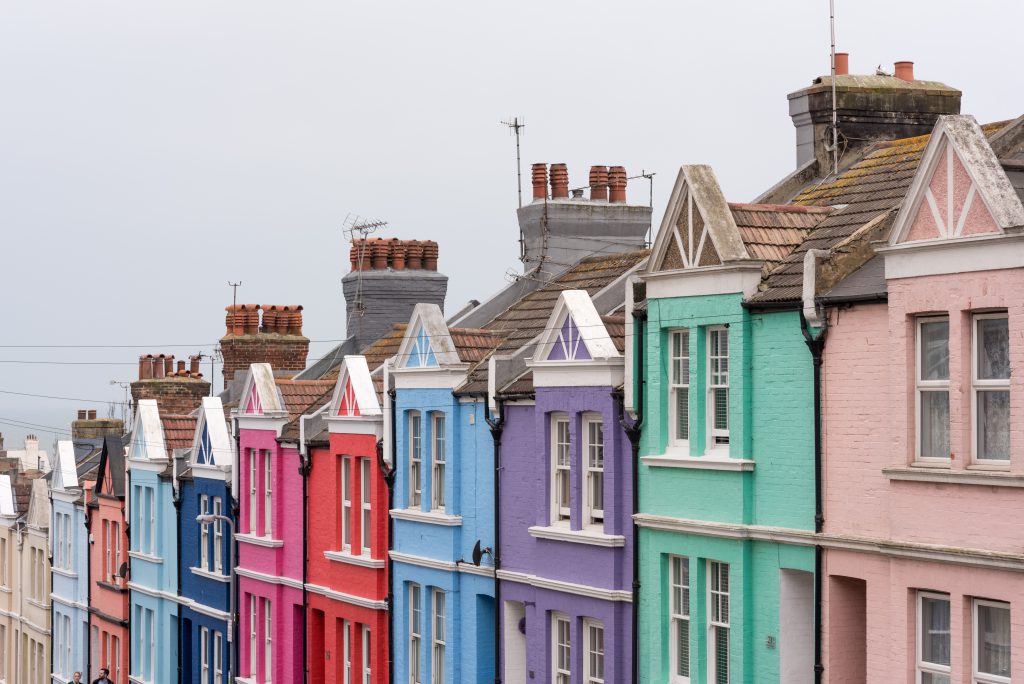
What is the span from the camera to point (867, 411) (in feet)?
66.5

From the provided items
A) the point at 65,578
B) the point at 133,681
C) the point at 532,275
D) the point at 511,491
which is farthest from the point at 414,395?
the point at 65,578

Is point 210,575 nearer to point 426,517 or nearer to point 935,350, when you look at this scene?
point 426,517

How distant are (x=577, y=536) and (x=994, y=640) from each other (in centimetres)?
823

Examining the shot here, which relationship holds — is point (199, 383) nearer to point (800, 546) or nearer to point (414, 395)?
point (414, 395)

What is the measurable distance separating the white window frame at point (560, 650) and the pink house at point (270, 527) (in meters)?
10.4

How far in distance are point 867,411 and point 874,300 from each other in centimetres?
133

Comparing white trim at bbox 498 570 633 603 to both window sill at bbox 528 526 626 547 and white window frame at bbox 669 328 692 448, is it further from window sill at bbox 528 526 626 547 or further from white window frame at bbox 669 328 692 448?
white window frame at bbox 669 328 692 448

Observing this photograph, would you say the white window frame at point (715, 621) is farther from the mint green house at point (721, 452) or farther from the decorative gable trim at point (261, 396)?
the decorative gable trim at point (261, 396)

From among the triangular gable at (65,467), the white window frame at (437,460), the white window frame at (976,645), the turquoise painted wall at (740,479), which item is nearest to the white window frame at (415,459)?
the white window frame at (437,460)

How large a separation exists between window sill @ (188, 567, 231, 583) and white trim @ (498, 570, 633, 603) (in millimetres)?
13594

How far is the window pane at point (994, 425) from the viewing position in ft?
60.2

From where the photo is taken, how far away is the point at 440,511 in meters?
30.4

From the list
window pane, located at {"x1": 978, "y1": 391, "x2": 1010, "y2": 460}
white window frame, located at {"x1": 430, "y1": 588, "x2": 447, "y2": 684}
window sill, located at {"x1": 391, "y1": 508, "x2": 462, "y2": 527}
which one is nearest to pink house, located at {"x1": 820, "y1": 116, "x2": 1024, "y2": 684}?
window pane, located at {"x1": 978, "y1": 391, "x2": 1010, "y2": 460}

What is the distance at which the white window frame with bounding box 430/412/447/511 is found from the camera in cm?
3045
